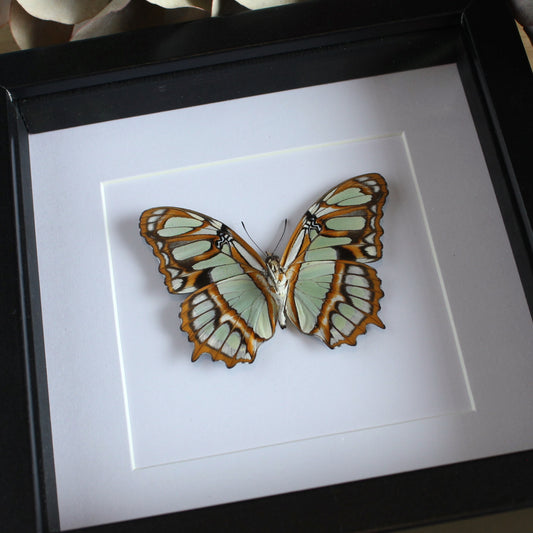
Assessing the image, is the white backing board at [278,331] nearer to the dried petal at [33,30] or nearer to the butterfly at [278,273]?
the butterfly at [278,273]

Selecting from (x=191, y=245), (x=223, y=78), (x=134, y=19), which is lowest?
(x=191, y=245)

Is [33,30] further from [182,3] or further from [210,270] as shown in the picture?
[210,270]

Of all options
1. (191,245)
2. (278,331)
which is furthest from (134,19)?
(278,331)

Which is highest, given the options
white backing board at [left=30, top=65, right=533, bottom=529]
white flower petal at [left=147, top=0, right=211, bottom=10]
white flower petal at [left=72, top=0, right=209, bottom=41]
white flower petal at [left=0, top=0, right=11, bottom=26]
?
white flower petal at [left=0, top=0, right=11, bottom=26]

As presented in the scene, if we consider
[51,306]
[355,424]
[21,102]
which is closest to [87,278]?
[51,306]

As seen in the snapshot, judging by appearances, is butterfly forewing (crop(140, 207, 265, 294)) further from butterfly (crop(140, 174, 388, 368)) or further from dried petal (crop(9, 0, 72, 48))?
dried petal (crop(9, 0, 72, 48))

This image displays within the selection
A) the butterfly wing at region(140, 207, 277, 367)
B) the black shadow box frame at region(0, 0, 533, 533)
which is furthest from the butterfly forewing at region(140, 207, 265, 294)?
the black shadow box frame at region(0, 0, 533, 533)

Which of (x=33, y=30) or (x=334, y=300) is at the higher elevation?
(x=33, y=30)
